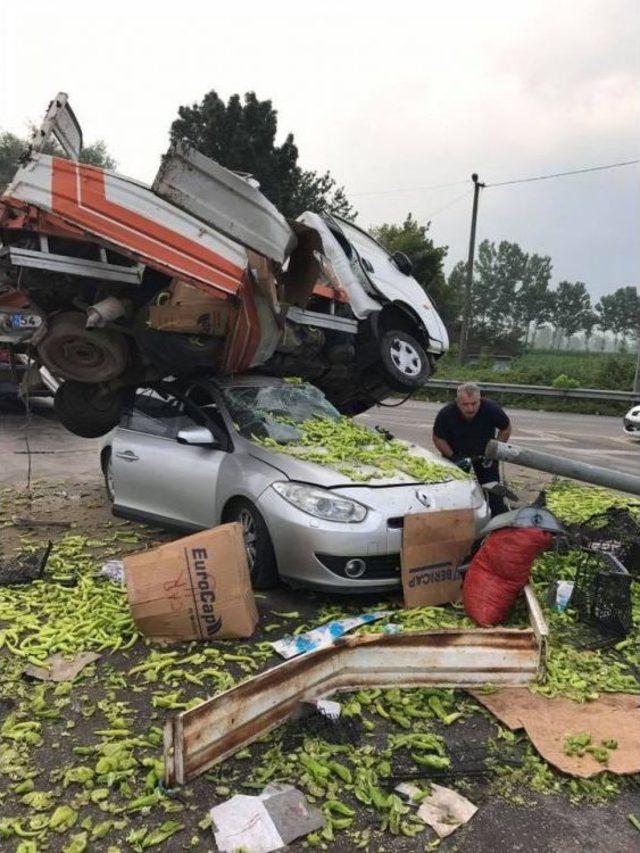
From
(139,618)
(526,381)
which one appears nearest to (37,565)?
(139,618)

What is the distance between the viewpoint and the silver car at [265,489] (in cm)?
461

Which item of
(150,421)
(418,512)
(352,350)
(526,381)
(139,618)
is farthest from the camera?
(526,381)

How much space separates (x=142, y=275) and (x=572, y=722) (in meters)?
4.50

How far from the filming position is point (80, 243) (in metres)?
5.71

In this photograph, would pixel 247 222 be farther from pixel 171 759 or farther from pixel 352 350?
pixel 171 759

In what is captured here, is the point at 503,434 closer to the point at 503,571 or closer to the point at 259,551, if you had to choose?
the point at 503,571

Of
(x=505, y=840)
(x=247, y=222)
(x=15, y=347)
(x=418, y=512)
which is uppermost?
(x=247, y=222)

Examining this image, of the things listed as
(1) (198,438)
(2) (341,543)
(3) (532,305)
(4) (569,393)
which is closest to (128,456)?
(1) (198,438)

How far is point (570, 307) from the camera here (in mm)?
81625

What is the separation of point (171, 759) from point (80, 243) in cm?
426

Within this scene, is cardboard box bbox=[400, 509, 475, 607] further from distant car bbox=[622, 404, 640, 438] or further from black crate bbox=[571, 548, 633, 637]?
distant car bbox=[622, 404, 640, 438]

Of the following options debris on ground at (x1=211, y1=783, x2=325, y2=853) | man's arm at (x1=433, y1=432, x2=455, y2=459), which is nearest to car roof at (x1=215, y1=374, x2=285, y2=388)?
man's arm at (x1=433, y1=432, x2=455, y2=459)

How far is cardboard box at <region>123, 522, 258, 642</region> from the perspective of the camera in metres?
4.16

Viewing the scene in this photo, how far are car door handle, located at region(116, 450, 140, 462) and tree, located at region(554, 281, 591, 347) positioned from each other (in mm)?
80299
